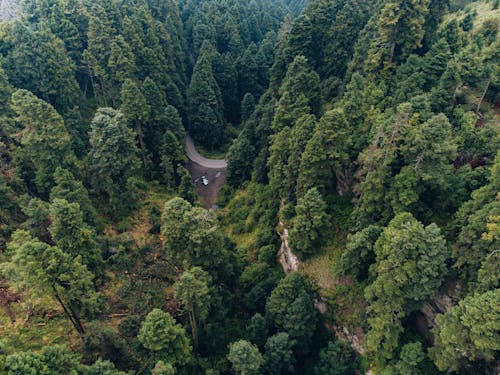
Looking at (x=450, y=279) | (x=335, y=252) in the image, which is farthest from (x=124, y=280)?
(x=450, y=279)

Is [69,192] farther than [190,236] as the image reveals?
Yes

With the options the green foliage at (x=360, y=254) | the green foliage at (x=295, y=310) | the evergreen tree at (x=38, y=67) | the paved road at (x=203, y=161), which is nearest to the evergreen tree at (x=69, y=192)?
the evergreen tree at (x=38, y=67)

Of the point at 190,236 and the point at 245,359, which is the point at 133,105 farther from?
the point at 245,359

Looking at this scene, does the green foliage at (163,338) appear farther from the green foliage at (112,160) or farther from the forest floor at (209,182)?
the forest floor at (209,182)

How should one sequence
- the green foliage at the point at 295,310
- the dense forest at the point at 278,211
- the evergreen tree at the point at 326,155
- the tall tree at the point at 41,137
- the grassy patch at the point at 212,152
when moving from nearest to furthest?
the dense forest at the point at 278,211, the green foliage at the point at 295,310, the evergreen tree at the point at 326,155, the tall tree at the point at 41,137, the grassy patch at the point at 212,152

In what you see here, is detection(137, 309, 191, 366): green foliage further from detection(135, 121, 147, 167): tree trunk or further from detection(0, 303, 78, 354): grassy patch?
detection(135, 121, 147, 167): tree trunk

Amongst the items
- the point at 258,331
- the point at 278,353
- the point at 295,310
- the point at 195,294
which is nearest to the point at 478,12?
the point at 295,310

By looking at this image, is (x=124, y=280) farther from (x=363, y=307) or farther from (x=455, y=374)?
(x=455, y=374)
